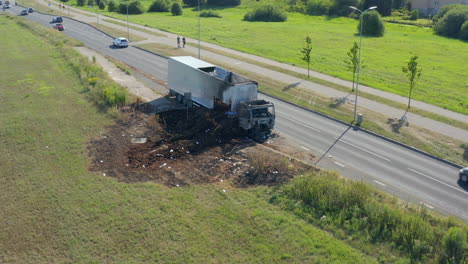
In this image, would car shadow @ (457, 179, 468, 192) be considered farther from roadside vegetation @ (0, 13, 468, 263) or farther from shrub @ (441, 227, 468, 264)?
shrub @ (441, 227, 468, 264)

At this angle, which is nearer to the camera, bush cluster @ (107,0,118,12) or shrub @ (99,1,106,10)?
bush cluster @ (107,0,118,12)

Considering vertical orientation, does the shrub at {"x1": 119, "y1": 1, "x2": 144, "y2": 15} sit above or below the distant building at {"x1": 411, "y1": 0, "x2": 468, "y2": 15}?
below

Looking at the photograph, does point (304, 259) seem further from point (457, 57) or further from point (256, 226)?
point (457, 57)

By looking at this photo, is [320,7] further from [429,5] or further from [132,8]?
[132,8]

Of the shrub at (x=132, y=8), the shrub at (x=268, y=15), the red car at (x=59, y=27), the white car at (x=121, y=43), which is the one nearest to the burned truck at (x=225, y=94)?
the white car at (x=121, y=43)

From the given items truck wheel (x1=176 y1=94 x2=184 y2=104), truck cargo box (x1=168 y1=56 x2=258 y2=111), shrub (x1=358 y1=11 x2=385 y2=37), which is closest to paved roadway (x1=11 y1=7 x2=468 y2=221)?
truck cargo box (x1=168 y1=56 x2=258 y2=111)

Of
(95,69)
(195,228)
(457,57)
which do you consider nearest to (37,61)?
(95,69)

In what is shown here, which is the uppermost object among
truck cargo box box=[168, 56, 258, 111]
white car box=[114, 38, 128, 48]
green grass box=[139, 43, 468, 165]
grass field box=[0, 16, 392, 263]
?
white car box=[114, 38, 128, 48]
